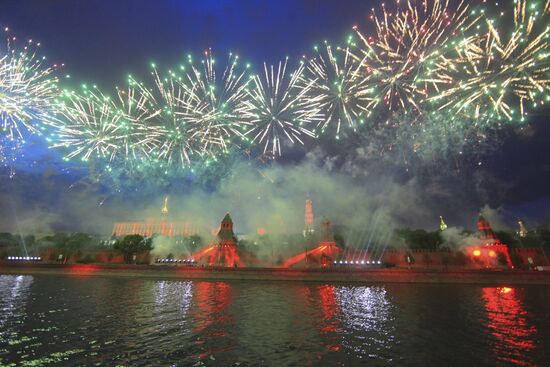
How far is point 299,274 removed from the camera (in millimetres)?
41844

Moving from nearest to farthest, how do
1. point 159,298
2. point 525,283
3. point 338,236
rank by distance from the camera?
point 159,298
point 525,283
point 338,236

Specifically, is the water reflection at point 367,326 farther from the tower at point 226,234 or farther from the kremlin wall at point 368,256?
the tower at point 226,234

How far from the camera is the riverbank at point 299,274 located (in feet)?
120

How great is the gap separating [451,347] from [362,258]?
167 ft

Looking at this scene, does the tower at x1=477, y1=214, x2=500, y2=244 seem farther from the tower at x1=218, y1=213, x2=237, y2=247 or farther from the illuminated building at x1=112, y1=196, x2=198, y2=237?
the illuminated building at x1=112, y1=196, x2=198, y2=237

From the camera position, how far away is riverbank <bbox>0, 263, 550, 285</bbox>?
36531 millimetres

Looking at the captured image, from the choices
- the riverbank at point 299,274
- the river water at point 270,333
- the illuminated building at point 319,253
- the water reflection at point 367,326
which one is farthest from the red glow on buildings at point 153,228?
the water reflection at point 367,326

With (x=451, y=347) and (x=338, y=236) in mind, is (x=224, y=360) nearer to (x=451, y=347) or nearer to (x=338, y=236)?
(x=451, y=347)

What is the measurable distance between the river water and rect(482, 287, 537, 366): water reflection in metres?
0.04

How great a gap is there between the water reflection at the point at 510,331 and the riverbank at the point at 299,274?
54.1ft

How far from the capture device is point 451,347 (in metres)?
11.9

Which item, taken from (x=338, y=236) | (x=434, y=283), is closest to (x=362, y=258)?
(x=338, y=236)

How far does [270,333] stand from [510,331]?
460 inches

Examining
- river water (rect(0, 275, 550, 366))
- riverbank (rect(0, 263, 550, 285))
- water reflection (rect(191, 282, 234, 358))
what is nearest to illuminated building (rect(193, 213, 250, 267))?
riverbank (rect(0, 263, 550, 285))
